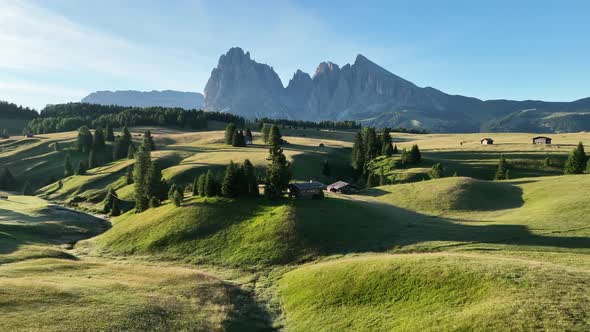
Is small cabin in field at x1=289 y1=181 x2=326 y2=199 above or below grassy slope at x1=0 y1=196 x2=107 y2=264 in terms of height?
above

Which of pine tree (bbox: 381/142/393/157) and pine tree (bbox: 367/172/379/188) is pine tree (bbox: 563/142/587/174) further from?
pine tree (bbox: 381/142/393/157)

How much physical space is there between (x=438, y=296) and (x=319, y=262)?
20.8 meters

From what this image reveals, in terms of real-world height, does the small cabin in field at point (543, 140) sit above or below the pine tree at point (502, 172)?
above

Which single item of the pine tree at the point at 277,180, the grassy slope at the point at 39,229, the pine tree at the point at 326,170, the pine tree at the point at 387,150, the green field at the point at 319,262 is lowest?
the grassy slope at the point at 39,229

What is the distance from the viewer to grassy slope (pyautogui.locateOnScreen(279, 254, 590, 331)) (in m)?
30.3

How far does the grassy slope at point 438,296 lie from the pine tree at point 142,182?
5469 cm

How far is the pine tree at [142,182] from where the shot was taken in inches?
3521

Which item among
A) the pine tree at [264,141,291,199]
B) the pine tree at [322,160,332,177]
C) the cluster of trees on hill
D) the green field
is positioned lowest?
the green field

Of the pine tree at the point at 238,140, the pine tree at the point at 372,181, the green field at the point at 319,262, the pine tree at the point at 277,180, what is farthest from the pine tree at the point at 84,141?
the pine tree at the point at 277,180

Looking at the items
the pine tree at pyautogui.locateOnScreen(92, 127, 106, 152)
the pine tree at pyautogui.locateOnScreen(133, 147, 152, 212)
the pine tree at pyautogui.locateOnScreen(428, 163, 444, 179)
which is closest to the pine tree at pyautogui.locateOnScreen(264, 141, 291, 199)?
the pine tree at pyautogui.locateOnScreen(133, 147, 152, 212)

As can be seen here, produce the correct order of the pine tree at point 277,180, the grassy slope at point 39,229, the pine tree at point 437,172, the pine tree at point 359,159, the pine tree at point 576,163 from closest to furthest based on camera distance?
the grassy slope at point 39,229, the pine tree at point 277,180, the pine tree at point 576,163, the pine tree at point 437,172, the pine tree at point 359,159

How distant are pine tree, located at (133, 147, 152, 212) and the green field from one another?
5.48 meters

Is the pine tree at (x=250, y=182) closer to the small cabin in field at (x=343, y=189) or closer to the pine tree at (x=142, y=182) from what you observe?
the pine tree at (x=142, y=182)

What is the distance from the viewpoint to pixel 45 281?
41.6 m
